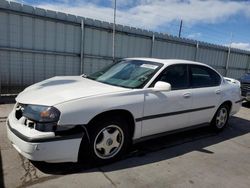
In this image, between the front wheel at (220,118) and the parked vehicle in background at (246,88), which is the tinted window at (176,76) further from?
the parked vehicle in background at (246,88)

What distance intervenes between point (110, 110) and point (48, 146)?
0.95 m

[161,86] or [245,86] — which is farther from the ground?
[161,86]

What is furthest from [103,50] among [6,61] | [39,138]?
[39,138]

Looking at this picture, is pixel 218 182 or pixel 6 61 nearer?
pixel 218 182

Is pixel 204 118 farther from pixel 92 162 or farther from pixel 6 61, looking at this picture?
pixel 6 61

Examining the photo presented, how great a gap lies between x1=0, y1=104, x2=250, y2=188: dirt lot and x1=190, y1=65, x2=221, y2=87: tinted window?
3.72 feet

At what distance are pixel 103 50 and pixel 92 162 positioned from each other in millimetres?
6197

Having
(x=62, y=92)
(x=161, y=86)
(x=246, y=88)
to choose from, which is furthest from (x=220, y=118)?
(x=246, y=88)

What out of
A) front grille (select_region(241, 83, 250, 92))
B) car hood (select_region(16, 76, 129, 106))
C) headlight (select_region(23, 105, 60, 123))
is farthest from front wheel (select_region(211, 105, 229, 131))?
front grille (select_region(241, 83, 250, 92))

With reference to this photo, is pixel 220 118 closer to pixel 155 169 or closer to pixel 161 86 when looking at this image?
pixel 161 86

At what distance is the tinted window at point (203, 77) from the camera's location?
5217 mm

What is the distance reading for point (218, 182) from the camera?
3.74 metres

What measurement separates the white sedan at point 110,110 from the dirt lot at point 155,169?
0.78 ft

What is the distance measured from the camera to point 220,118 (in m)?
6.03
